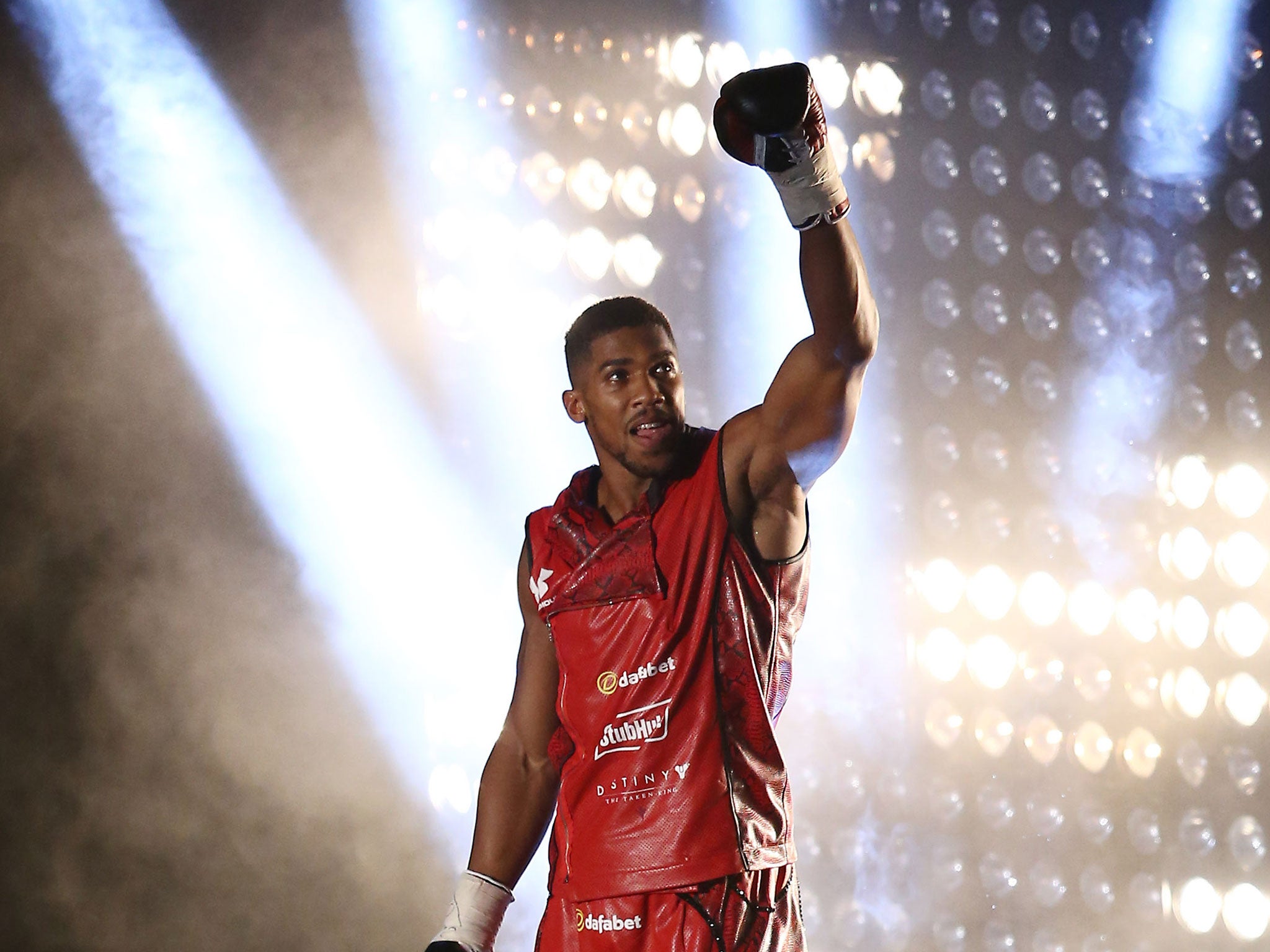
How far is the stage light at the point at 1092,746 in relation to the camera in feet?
11.2

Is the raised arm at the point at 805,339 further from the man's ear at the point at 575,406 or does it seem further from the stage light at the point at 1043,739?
the stage light at the point at 1043,739

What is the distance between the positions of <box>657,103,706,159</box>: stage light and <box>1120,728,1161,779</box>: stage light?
2.19 meters

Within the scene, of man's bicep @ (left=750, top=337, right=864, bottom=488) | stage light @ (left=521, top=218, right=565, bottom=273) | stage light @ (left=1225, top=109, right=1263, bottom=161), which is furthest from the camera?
stage light @ (left=1225, top=109, right=1263, bottom=161)

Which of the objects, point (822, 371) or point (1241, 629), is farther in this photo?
point (1241, 629)

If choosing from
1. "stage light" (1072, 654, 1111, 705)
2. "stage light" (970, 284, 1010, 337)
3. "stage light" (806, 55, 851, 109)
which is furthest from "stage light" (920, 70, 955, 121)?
"stage light" (1072, 654, 1111, 705)

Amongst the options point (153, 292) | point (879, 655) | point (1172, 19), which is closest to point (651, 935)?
point (879, 655)

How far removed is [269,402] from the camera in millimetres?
3191

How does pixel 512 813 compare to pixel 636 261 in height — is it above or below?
below

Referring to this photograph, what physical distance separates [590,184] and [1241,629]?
2475mm

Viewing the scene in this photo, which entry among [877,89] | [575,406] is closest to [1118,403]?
[877,89]

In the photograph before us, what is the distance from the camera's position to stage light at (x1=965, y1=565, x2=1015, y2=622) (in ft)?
11.1

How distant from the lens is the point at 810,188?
4.68 feet

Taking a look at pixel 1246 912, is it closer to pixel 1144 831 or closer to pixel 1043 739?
pixel 1144 831

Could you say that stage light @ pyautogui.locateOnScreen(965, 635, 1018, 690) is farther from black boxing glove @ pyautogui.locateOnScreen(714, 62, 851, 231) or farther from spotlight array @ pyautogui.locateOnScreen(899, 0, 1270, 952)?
black boxing glove @ pyautogui.locateOnScreen(714, 62, 851, 231)
